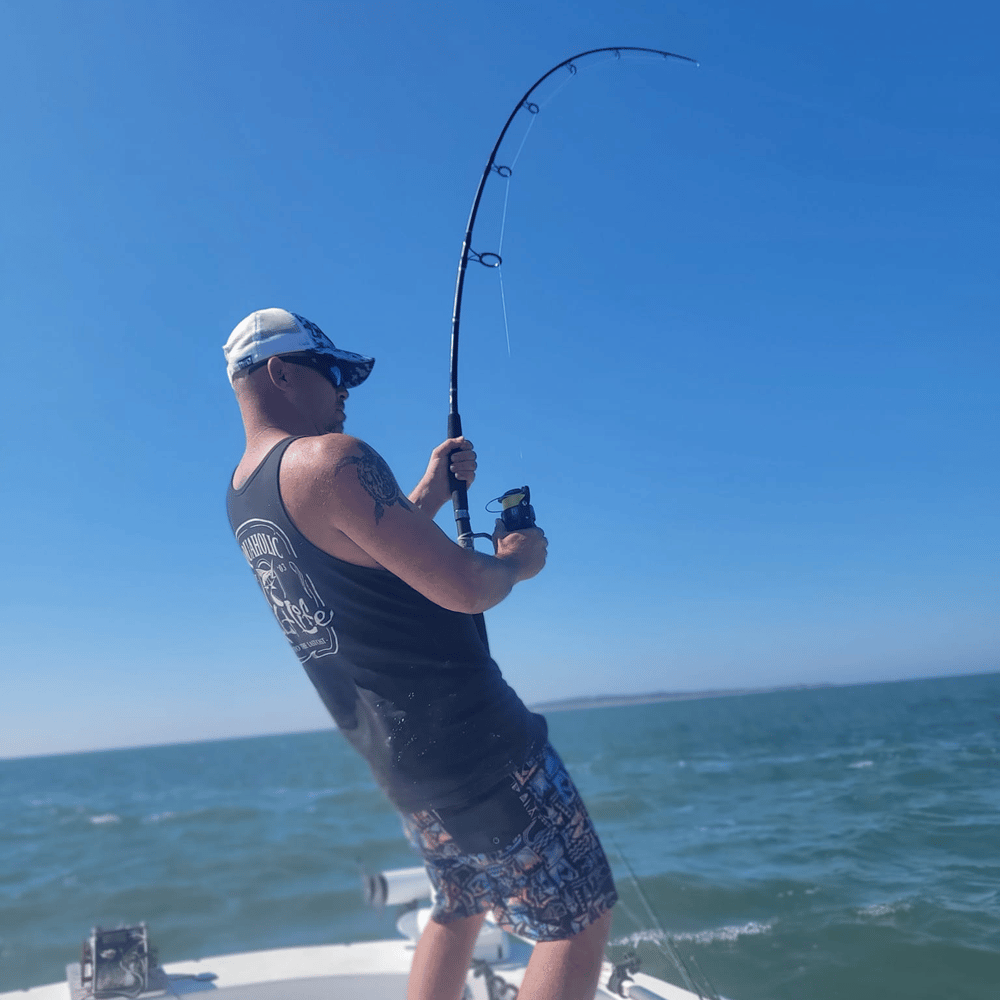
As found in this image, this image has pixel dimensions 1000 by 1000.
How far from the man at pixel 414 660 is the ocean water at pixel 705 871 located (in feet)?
2.65

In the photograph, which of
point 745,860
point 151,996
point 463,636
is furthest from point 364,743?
point 745,860

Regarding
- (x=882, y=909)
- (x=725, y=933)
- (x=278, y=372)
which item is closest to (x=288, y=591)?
(x=278, y=372)

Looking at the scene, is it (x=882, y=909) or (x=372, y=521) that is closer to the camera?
(x=372, y=521)

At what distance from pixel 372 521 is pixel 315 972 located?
2.44 meters

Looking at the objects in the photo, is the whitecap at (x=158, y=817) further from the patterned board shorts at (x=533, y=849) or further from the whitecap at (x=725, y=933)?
the patterned board shorts at (x=533, y=849)

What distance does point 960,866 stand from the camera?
26.0ft

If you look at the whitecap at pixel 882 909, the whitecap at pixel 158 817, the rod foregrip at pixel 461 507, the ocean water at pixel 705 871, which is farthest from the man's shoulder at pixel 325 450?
the whitecap at pixel 158 817

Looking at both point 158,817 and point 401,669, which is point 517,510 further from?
point 158,817

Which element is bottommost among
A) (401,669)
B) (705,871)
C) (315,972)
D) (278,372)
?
(705,871)

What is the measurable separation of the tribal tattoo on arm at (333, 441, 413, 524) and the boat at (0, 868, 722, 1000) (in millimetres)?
2081

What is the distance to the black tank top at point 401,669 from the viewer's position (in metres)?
1.30

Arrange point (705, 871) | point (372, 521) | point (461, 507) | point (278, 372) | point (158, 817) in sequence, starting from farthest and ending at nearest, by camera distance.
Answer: point (158, 817), point (705, 871), point (461, 507), point (278, 372), point (372, 521)

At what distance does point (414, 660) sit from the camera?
4.25 ft

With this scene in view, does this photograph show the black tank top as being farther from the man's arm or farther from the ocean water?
the ocean water
